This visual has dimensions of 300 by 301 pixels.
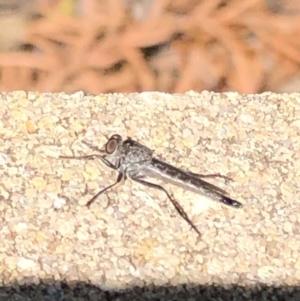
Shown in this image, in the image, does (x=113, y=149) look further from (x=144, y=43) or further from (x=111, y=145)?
(x=144, y=43)

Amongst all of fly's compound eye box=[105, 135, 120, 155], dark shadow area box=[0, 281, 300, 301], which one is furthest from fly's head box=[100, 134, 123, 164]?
dark shadow area box=[0, 281, 300, 301]

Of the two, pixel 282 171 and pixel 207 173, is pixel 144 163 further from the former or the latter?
pixel 282 171

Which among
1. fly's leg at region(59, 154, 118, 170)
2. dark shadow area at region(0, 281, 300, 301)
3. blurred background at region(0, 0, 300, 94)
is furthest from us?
fly's leg at region(59, 154, 118, 170)

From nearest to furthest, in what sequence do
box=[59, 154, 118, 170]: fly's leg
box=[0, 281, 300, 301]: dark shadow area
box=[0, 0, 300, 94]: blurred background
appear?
box=[0, 281, 300, 301]: dark shadow area < box=[0, 0, 300, 94]: blurred background < box=[59, 154, 118, 170]: fly's leg

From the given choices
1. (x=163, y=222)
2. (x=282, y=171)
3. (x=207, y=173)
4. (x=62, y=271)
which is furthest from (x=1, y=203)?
(x=282, y=171)

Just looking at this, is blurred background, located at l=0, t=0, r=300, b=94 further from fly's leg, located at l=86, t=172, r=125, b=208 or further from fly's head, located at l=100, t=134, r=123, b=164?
fly's leg, located at l=86, t=172, r=125, b=208

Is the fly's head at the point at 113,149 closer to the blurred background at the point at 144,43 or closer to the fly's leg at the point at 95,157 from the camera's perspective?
the fly's leg at the point at 95,157
